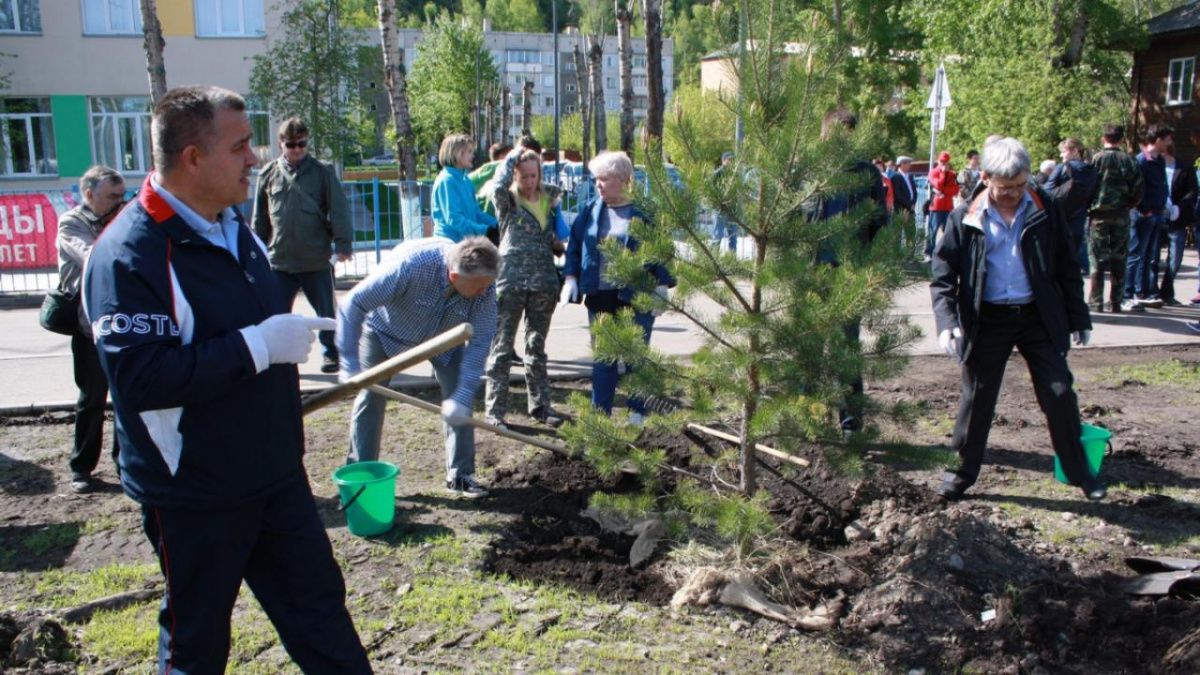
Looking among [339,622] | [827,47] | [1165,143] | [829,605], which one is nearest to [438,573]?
[339,622]

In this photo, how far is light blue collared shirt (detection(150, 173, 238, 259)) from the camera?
244 cm

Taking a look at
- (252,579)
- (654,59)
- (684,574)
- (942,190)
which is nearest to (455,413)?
(684,574)

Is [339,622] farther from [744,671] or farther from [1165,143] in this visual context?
[1165,143]

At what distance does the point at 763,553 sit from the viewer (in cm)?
413

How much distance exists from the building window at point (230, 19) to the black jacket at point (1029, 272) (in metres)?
23.6

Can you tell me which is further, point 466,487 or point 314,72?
point 314,72

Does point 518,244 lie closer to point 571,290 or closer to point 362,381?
point 571,290

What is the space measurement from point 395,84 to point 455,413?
14252 millimetres

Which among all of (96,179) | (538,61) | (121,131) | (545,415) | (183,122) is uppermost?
(538,61)

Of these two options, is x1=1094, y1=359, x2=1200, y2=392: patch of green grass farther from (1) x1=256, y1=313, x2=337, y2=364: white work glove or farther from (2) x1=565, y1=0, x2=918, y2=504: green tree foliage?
(1) x1=256, y1=313, x2=337, y2=364: white work glove

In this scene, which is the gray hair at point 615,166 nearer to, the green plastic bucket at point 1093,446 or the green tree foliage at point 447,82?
the green plastic bucket at point 1093,446

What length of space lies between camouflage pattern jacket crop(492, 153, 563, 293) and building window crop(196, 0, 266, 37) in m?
21.3

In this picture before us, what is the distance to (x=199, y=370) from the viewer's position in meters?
2.30

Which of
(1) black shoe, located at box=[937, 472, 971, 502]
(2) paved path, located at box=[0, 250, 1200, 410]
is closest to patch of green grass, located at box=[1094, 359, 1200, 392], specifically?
(2) paved path, located at box=[0, 250, 1200, 410]
